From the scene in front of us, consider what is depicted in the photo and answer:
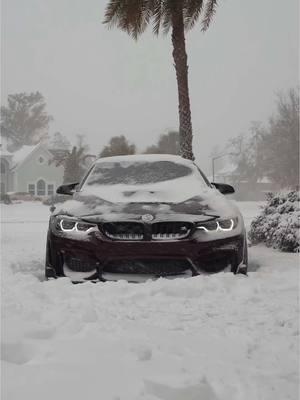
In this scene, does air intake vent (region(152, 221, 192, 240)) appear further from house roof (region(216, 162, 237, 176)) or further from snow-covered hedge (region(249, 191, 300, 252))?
house roof (region(216, 162, 237, 176))

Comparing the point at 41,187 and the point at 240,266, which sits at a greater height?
the point at 240,266

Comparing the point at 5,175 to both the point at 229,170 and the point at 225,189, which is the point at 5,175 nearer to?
the point at 229,170

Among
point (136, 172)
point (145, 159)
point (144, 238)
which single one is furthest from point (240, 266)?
point (145, 159)

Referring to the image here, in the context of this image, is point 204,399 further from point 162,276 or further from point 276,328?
point 162,276

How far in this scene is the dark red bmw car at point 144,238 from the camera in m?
4.22

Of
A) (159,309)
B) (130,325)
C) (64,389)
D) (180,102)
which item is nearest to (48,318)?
(130,325)

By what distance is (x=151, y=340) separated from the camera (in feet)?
9.46

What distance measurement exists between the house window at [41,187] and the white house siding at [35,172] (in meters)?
0.24

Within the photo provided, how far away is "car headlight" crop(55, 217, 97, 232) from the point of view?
437 cm

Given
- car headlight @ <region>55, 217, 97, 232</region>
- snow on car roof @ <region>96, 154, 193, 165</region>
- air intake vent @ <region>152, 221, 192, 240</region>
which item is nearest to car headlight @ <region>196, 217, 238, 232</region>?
air intake vent @ <region>152, 221, 192, 240</region>

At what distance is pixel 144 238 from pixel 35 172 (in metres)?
53.0

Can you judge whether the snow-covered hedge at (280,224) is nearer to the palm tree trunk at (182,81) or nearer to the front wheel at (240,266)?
the front wheel at (240,266)

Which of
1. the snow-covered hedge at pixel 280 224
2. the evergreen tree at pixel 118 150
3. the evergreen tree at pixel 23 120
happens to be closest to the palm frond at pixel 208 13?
the snow-covered hedge at pixel 280 224

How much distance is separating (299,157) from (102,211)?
162 feet
